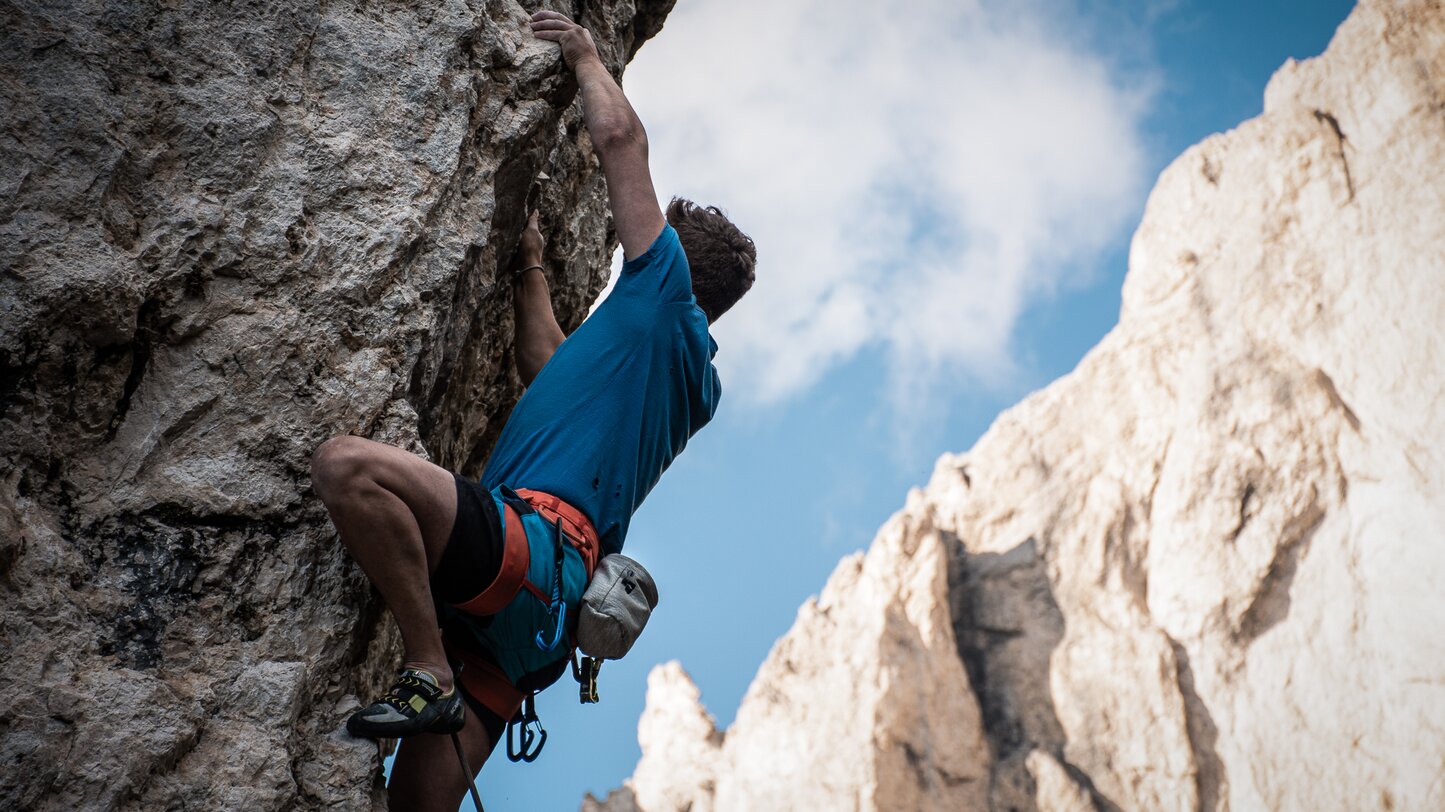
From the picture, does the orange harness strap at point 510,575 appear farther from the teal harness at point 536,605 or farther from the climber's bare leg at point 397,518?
the climber's bare leg at point 397,518

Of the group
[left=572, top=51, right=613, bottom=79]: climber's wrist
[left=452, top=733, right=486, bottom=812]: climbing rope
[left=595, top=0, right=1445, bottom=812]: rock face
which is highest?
[left=595, top=0, right=1445, bottom=812]: rock face

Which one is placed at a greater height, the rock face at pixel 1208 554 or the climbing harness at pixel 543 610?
the rock face at pixel 1208 554

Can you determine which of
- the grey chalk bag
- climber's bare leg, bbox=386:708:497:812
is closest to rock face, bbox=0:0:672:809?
climber's bare leg, bbox=386:708:497:812

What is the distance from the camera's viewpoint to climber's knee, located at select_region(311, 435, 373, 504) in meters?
2.94

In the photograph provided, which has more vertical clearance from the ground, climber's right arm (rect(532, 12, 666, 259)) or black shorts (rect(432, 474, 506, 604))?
climber's right arm (rect(532, 12, 666, 259))

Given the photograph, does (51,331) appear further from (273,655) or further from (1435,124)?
(1435,124)

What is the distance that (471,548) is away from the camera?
10.1 ft

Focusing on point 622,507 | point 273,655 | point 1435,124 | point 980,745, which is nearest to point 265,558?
point 273,655

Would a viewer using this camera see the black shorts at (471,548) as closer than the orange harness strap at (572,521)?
Yes

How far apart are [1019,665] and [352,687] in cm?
2203

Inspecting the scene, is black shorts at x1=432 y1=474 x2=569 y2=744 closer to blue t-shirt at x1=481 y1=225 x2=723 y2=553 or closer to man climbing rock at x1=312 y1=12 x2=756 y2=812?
man climbing rock at x1=312 y1=12 x2=756 y2=812

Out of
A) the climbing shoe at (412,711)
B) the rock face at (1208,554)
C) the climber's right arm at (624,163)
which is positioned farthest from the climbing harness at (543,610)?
the rock face at (1208,554)

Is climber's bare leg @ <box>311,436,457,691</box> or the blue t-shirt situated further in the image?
the blue t-shirt

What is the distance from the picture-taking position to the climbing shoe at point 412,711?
297 cm
